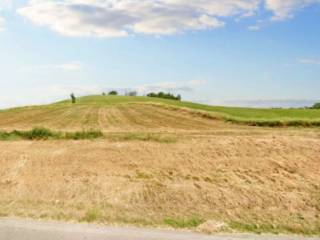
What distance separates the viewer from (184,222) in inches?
418

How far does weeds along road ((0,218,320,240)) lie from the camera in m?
9.26

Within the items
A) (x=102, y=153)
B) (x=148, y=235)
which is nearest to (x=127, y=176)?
(x=102, y=153)

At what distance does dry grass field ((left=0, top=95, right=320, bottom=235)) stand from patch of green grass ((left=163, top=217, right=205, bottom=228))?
25 mm

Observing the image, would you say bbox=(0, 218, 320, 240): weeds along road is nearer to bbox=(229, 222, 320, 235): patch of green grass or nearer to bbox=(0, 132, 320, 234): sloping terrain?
bbox=(229, 222, 320, 235): patch of green grass

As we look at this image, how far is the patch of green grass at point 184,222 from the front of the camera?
409 inches

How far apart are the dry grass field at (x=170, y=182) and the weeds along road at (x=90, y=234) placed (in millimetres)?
648

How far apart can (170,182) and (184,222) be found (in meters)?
3.28

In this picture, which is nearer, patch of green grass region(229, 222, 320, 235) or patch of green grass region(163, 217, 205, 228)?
patch of green grass region(229, 222, 320, 235)

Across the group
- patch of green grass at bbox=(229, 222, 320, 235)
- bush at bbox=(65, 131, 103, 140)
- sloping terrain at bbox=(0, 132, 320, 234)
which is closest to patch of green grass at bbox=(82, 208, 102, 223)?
sloping terrain at bbox=(0, 132, 320, 234)

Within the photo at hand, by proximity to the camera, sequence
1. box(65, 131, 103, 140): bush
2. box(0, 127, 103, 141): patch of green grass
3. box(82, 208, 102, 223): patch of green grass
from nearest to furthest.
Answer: box(82, 208, 102, 223): patch of green grass, box(65, 131, 103, 140): bush, box(0, 127, 103, 141): patch of green grass

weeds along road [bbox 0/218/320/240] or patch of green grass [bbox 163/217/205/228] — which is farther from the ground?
weeds along road [bbox 0/218/320/240]

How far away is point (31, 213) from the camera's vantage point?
37.5 feet

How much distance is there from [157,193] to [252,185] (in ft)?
9.54

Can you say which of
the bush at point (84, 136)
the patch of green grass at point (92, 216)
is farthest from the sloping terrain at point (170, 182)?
the bush at point (84, 136)
